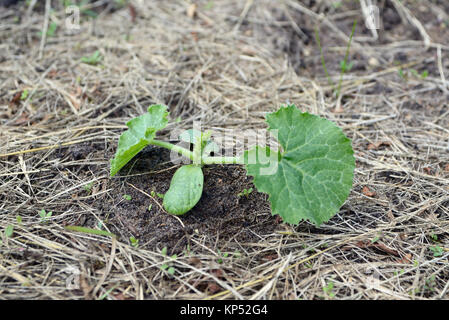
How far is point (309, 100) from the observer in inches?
119

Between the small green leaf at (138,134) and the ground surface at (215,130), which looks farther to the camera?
the small green leaf at (138,134)

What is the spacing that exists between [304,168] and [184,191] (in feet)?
2.06

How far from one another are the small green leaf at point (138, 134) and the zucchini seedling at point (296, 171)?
1cm

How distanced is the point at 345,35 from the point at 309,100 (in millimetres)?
1104

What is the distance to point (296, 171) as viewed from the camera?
198 centimetres

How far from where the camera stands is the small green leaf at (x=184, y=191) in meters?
2.02

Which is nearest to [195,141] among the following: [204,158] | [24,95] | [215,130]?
[204,158]

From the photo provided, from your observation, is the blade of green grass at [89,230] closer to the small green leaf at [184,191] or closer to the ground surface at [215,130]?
the ground surface at [215,130]

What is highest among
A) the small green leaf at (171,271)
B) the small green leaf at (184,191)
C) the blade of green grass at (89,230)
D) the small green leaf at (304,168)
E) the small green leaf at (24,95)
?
the small green leaf at (304,168)

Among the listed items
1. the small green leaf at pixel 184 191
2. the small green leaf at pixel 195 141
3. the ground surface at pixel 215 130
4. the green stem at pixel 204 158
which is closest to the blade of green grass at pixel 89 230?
the ground surface at pixel 215 130

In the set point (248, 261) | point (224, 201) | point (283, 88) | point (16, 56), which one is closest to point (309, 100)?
point (283, 88)

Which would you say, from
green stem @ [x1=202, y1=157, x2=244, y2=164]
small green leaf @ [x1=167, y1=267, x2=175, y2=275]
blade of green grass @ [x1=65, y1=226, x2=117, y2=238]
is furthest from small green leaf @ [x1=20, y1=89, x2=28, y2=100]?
small green leaf @ [x1=167, y1=267, x2=175, y2=275]

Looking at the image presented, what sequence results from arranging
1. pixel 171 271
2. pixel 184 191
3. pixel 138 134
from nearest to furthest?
pixel 171 271, pixel 184 191, pixel 138 134

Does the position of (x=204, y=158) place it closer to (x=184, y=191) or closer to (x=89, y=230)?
(x=184, y=191)
